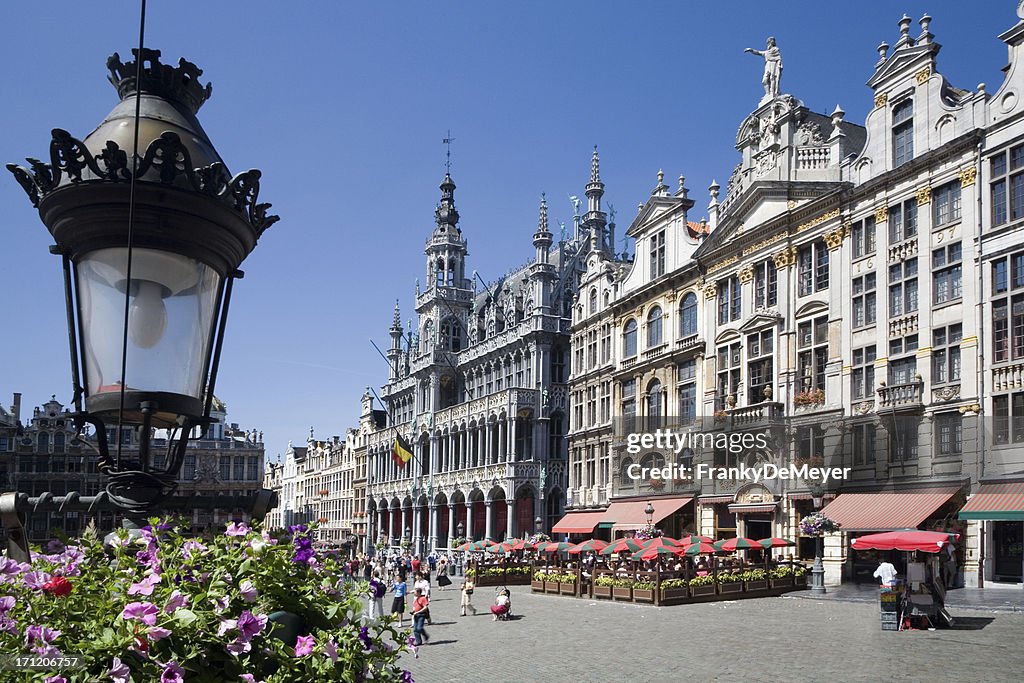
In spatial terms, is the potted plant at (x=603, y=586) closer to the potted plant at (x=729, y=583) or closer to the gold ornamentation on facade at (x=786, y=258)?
the potted plant at (x=729, y=583)

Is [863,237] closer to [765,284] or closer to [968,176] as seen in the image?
[968,176]

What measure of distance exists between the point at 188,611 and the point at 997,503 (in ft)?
97.3

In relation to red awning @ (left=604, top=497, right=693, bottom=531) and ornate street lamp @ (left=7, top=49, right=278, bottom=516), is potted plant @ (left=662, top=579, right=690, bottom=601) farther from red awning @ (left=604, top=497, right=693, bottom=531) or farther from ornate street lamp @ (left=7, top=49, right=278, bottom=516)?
ornate street lamp @ (left=7, top=49, right=278, bottom=516)

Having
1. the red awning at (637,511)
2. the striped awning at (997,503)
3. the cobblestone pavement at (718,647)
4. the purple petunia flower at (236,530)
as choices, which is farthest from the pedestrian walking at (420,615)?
the red awning at (637,511)

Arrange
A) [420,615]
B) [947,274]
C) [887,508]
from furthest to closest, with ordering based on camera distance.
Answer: [887,508] → [947,274] → [420,615]

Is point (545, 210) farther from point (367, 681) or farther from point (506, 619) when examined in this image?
point (367, 681)

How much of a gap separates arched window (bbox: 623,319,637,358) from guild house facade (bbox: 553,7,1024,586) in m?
0.15

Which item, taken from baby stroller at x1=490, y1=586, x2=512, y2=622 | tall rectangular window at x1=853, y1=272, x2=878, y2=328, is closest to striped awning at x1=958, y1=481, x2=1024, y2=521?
tall rectangular window at x1=853, y1=272, x2=878, y2=328

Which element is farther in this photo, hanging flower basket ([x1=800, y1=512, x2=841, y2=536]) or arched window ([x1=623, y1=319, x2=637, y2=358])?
arched window ([x1=623, y1=319, x2=637, y2=358])

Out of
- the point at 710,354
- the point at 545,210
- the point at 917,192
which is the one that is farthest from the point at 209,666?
the point at 545,210

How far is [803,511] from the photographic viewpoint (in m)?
37.1

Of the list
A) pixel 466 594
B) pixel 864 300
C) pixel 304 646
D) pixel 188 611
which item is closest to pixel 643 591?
pixel 466 594

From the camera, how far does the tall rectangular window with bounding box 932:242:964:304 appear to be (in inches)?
1233

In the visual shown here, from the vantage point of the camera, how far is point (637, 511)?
45.7m
